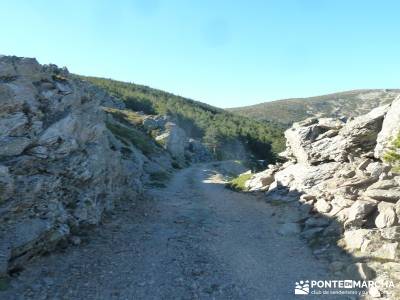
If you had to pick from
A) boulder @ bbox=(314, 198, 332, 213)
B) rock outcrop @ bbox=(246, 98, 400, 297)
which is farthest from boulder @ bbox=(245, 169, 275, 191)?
boulder @ bbox=(314, 198, 332, 213)

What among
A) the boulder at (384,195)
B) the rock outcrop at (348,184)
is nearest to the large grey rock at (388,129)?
the rock outcrop at (348,184)

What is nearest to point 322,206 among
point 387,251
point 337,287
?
point 387,251

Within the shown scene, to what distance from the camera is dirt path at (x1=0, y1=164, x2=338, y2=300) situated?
1488cm

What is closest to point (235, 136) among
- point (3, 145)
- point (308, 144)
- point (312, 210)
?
point (308, 144)

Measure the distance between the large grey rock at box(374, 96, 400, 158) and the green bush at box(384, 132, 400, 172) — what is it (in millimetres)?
1052

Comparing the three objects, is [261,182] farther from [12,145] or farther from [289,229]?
[12,145]

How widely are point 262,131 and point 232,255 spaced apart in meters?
126

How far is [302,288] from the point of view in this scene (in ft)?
51.4

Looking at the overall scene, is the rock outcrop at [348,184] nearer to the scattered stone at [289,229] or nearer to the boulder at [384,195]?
the boulder at [384,195]

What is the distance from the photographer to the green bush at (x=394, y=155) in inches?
913

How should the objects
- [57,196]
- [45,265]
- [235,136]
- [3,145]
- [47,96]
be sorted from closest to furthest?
[45,265], [3,145], [57,196], [47,96], [235,136]

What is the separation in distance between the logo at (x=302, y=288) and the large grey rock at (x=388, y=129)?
522 inches

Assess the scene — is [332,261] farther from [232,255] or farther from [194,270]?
[194,270]

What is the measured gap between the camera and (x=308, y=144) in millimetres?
35062
